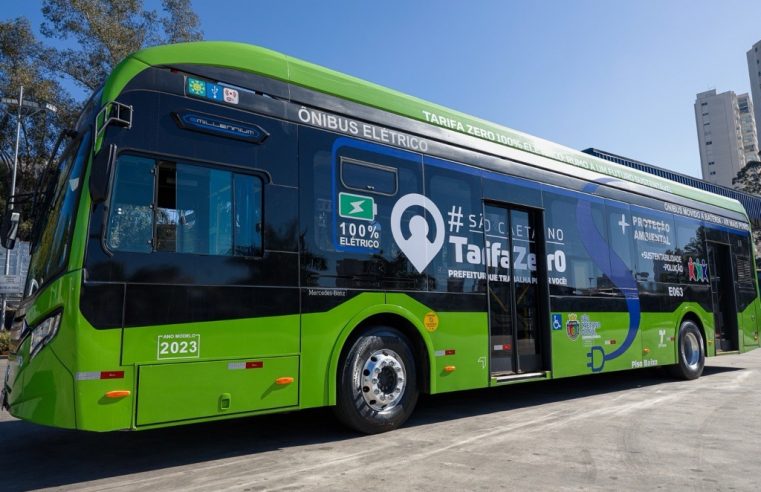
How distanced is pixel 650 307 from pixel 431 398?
4.25m

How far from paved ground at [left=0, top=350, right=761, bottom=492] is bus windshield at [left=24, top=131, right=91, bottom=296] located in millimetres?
1705

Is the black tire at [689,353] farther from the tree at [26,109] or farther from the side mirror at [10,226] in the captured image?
the tree at [26,109]

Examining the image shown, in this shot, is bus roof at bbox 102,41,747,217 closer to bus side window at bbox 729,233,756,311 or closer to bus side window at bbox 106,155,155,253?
bus side window at bbox 106,155,155,253

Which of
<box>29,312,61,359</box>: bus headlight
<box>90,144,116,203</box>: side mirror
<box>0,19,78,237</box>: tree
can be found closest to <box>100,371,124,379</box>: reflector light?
<box>29,312,61,359</box>: bus headlight

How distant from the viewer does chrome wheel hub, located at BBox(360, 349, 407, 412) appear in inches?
229

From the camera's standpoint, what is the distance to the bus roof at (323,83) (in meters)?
4.94

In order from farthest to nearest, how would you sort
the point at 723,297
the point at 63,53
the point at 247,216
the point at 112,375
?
the point at 63,53, the point at 723,297, the point at 247,216, the point at 112,375

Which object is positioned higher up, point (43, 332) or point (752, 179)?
point (752, 179)

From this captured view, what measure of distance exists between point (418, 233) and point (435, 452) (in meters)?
2.38

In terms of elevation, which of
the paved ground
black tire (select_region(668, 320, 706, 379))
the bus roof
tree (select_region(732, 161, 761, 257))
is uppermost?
tree (select_region(732, 161, 761, 257))

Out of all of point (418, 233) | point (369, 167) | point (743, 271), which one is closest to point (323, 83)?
point (369, 167)

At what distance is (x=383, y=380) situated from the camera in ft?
19.5

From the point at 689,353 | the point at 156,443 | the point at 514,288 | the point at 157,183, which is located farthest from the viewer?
the point at 689,353

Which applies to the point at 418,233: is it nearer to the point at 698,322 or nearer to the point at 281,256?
the point at 281,256
